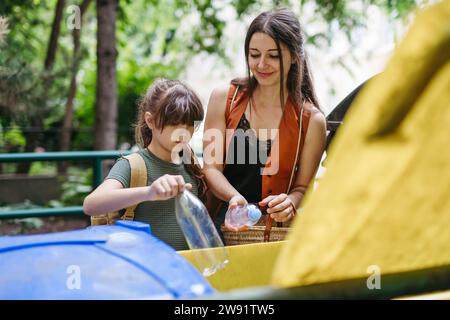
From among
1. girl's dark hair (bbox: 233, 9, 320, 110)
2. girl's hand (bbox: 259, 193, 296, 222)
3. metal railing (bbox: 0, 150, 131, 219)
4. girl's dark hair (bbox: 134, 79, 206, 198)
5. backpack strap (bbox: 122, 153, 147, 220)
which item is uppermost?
girl's dark hair (bbox: 233, 9, 320, 110)

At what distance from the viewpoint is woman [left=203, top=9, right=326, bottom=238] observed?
275 centimetres

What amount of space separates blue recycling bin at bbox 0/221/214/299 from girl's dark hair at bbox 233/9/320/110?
1270mm

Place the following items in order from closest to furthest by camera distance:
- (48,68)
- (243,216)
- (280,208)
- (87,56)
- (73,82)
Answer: (280,208)
(243,216)
(48,68)
(73,82)
(87,56)

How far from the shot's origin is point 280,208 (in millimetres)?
2486

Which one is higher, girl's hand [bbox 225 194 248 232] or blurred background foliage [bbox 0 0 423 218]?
blurred background foliage [bbox 0 0 423 218]

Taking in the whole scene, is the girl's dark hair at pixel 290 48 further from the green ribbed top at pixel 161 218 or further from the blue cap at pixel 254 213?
the green ribbed top at pixel 161 218

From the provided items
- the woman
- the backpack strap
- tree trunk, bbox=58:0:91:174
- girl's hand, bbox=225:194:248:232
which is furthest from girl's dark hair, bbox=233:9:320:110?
tree trunk, bbox=58:0:91:174

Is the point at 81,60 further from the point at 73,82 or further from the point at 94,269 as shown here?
the point at 94,269

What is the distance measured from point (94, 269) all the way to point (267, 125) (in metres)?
1.49

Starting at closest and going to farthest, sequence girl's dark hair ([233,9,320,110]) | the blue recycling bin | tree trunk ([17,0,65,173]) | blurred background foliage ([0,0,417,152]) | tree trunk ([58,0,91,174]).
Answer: the blue recycling bin < girl's dark hair ([233,9,320,110]) < blurred background foliage ([0,0,417,152]) < tree trunk ([17,0,65,173]) < tree trunk ([58,0,91,174])

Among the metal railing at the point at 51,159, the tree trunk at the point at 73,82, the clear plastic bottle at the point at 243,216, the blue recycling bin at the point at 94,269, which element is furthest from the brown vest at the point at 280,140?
the tree trunk at the point at 73,82

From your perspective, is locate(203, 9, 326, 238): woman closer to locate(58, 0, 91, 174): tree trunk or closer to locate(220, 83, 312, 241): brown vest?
locate(220, 83, 312, 241): brown vest

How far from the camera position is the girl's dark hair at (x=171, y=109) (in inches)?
101

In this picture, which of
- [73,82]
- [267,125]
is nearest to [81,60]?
[73,82]
